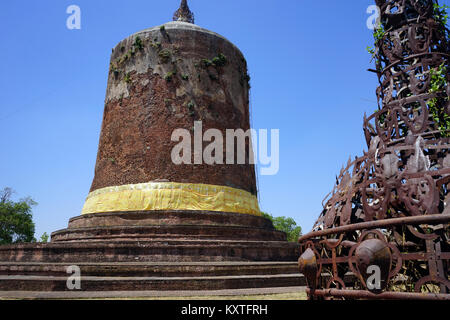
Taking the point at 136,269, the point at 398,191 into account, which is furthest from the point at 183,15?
the point at 398,191

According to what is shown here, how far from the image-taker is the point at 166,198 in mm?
14320

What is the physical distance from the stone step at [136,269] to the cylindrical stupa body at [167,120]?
426cm

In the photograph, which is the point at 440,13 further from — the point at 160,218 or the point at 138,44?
the point at 138,44

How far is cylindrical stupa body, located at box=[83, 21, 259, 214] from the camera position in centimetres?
1488

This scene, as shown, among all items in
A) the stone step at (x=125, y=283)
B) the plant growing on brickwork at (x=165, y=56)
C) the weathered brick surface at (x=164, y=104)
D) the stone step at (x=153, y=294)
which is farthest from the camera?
the plant growing on brickwork at (x=165, y=56)

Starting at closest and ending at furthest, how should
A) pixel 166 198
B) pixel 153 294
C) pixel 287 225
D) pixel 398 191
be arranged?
pixel 398 191 < pixel 153 294 < pixel 166 198 < pixel 287 225

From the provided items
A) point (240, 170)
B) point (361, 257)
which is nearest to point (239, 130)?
point (240, 170)

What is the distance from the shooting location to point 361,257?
138 inches

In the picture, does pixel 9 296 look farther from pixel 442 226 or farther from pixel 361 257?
pixel 442 226

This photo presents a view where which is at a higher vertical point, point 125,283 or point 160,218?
point 160,218

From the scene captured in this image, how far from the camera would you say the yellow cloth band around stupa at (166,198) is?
14.2 m

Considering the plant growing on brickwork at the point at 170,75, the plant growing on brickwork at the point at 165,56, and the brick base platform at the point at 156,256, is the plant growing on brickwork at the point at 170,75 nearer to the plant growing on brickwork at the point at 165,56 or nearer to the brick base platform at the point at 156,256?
the plant growing on brickwork at the point at 165,56

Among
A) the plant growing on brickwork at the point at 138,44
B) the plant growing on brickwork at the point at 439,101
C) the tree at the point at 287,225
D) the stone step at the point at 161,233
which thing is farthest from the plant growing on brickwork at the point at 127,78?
the tree at the point at 287,225

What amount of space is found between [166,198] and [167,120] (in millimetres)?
3430
